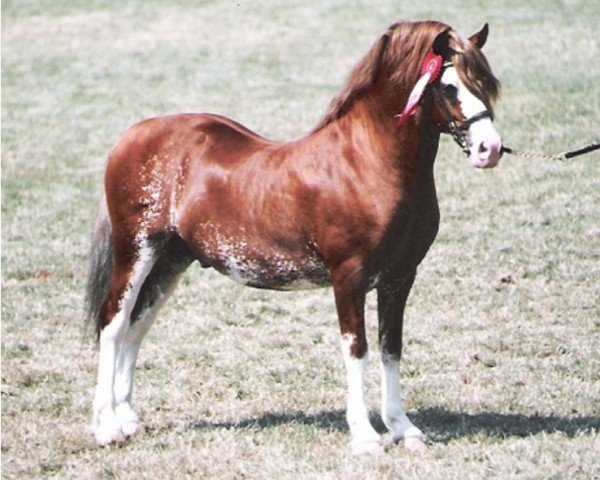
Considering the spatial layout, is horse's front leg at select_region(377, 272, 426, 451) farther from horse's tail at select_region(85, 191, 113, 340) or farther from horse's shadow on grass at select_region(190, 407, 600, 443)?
horse's tail at select_region(85, 191, 113, 340)

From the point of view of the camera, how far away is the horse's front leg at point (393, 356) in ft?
19.2

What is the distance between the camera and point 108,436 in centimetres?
625

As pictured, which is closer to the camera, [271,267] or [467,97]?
[467,97]

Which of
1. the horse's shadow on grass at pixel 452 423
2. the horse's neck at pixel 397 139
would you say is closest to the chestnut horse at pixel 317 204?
the horse's neck at pixel 397 139

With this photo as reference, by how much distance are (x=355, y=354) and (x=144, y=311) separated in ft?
4.84

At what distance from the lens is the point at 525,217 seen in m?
11.0

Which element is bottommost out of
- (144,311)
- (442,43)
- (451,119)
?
(144,311)

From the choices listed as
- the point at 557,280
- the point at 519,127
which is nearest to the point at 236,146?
the point at 557,280

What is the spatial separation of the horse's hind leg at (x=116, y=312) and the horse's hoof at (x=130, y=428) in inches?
1.7

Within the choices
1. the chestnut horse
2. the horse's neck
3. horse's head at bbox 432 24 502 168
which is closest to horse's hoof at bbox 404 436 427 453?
the chestnut horse

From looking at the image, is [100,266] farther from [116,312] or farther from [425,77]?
[425,77]

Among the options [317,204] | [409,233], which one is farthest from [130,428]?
[409,233]

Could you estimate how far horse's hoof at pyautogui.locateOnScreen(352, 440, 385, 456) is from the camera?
5.64 metres

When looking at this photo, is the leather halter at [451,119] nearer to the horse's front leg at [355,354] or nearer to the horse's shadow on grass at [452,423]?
the horse's front leg at [355,354]
